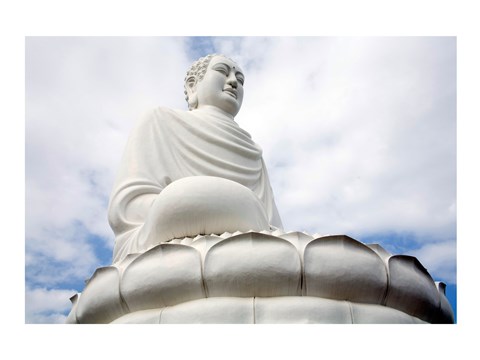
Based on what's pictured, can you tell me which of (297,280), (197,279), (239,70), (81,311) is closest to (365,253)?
(297,280)

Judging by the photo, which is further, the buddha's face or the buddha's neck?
the buddha's face

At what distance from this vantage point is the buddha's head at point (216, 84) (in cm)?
622

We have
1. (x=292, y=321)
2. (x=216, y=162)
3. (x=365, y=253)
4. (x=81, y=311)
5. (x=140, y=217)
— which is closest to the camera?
Result: (x=292, y=321)

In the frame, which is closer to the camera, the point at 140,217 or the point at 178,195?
the point at 178,195

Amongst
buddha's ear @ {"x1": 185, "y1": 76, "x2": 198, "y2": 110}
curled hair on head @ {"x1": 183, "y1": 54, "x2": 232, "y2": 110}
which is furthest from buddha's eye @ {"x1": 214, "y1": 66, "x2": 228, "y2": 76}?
buddha's ear @ {"x1": 185, "y1": 76, "x2": 198, "y2": 110}

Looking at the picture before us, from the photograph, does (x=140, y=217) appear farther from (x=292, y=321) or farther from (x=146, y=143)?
(x=292, y=321)

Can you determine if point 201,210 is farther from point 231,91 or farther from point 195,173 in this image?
point 231,91

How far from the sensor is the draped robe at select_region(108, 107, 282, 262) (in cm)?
502

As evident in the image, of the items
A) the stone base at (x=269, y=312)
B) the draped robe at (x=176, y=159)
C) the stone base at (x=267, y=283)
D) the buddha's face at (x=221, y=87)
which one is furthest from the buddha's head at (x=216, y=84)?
the stone base at (x=269, y=312)

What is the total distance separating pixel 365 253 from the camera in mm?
3596

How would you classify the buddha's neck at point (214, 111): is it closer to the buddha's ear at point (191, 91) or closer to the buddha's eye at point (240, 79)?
the buddha's ear at point (191, 91)

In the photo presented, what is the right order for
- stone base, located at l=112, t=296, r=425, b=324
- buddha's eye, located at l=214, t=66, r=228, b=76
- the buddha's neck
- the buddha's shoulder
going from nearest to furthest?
stone base, located at l=112, t=296, r=425, b=324 < the buddha's shoulder < the buddha's neck < buddha's eye, located at l=214, t=66, r=228, b=76

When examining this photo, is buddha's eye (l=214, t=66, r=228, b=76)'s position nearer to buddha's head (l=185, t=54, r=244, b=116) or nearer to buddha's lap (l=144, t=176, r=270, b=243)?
buddha's head (l=185, t=54, r=244, b=116)

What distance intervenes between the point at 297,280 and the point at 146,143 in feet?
8.10
